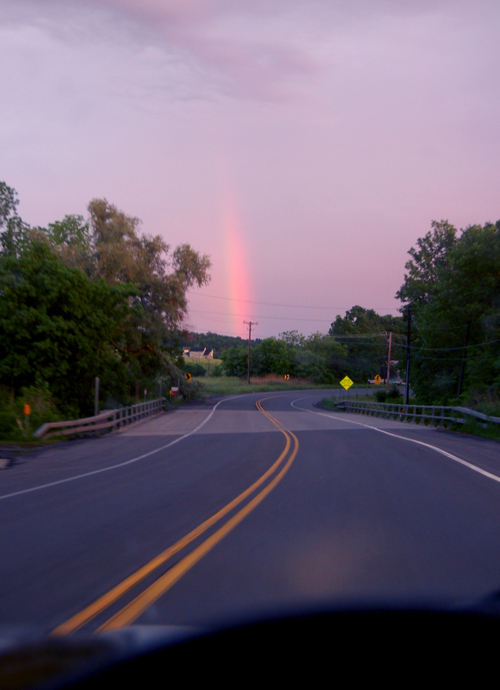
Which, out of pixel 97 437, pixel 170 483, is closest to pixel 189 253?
pixel 97 437

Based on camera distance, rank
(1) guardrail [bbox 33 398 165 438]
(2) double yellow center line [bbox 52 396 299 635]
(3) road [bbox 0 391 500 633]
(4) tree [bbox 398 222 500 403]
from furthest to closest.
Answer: (4) tree [bbox 398 222 500 403] → (1) guardrail [bbox 33 398 165 438] → (3) road [bbox 0 391 500 633] → (2) double yellow center line [bbox 52 396 299 635]

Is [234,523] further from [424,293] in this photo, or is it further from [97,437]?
[424,293]

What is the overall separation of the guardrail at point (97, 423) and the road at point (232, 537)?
614 centimetres

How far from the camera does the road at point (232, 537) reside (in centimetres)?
420

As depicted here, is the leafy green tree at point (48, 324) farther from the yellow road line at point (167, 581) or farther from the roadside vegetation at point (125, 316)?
the yellow road line at point (167, 581)

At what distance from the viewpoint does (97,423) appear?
23031mm

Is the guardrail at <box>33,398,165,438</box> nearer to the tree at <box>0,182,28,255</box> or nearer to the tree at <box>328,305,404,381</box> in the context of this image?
the tree at <box>0,182,28,255</box>

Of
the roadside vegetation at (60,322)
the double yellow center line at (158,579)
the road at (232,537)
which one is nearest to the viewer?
the double yellow center line at (158,579)

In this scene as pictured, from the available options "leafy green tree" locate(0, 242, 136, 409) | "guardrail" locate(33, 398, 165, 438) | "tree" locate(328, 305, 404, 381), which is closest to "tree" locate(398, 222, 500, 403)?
"guardrail" locate(33, 398, 165, 438)

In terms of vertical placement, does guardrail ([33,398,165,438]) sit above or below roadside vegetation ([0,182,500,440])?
below

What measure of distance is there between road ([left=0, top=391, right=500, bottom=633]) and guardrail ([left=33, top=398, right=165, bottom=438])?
242 inches

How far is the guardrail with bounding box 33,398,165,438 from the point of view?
18.8m

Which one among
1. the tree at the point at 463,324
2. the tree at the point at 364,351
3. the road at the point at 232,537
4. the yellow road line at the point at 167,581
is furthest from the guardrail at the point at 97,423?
the tree at the point at 364,351

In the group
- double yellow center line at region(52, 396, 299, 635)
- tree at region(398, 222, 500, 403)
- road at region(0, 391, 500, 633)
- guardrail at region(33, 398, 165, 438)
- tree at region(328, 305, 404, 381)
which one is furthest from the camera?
tree at region(328, 305, 404, 381)
